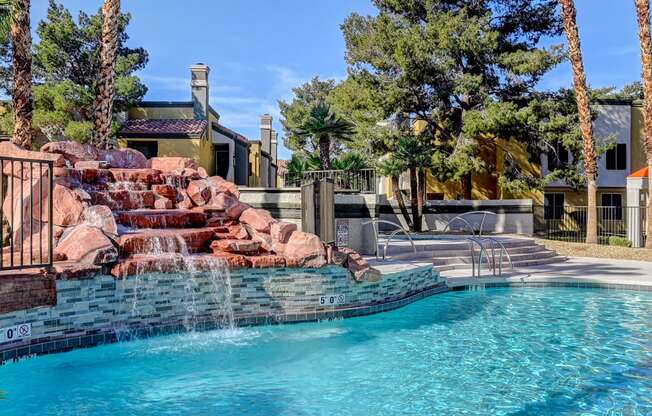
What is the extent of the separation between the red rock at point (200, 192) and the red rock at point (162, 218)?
720mm

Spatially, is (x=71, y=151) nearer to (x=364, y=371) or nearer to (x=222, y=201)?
(x=222, y=201)

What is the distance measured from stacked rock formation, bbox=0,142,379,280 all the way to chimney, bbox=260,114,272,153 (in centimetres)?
2367

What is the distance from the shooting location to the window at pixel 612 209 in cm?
2830

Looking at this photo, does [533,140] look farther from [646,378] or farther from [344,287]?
[646,378]

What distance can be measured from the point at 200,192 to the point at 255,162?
2121cm

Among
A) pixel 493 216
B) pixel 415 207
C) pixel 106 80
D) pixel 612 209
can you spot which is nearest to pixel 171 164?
pixel 106 80

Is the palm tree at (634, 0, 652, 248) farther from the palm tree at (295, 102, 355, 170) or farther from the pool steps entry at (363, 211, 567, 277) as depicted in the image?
the palm tree at (295, 102, 355, 170)

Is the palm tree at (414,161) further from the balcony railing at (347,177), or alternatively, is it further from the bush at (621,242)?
the bush at (621,242)

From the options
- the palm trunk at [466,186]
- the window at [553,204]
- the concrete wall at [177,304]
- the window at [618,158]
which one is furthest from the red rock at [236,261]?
the window at [618,158]

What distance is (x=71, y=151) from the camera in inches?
449

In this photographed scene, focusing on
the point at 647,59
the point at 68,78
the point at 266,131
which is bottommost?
the point at 647,59

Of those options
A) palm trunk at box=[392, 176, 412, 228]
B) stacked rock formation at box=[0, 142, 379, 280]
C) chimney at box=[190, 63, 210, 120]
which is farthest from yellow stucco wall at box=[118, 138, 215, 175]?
stacked rock formation at box=[0, 142, 379, 280]

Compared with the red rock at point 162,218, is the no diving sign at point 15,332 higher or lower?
lower

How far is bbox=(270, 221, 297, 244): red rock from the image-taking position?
9.47 m
